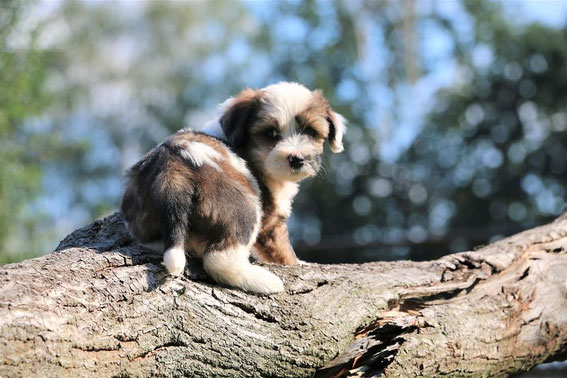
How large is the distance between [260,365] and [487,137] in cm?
1859

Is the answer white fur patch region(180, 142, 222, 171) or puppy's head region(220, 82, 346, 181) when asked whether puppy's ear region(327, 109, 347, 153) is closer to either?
puppy's head region(220, 82, 346, 181)

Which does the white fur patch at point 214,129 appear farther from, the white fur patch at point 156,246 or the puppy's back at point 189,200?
the white fur patch at point 156,246

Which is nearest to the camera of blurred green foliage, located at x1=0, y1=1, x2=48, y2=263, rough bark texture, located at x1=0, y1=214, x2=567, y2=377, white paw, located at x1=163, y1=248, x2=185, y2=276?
rough bark texture, located at x1=0, y1=214, x2=567, y2=377

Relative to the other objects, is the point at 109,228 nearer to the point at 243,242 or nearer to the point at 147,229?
the point at 147,229

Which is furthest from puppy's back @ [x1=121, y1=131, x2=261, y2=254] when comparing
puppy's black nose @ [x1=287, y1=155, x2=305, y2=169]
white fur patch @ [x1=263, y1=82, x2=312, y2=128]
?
white fur patch @ [x1=263, y1=82, x2=312, y2=128]

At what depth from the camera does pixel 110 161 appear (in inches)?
1202

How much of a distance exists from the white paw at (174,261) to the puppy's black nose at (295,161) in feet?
4.31

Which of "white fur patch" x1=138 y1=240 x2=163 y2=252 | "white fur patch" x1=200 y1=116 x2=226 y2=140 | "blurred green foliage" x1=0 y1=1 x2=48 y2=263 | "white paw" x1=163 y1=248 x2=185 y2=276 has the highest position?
"blurred green foliage" x1=0 y1=1 x2=48 y2=263

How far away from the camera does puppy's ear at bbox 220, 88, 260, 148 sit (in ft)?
17.2

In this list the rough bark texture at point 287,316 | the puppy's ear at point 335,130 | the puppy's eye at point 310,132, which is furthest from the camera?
the puppy's ear at point 335,130

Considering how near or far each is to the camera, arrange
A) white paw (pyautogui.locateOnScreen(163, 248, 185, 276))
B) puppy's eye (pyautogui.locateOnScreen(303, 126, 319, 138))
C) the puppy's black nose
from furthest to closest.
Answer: puppy's eye (pyautogui.locateOnScreen(303, 126, 319, 138)) < the puppy's black nose < white paw (pyautogui.locateOnScreen(163, 248, 185, 276))

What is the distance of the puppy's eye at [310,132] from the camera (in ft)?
17.8

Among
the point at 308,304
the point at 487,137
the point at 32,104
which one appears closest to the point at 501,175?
A: the point at 487,137

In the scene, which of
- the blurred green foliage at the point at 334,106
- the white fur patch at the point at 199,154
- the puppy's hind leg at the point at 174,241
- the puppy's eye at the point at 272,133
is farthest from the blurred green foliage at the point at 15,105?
the puppy's hind leg at the point at 174,241
